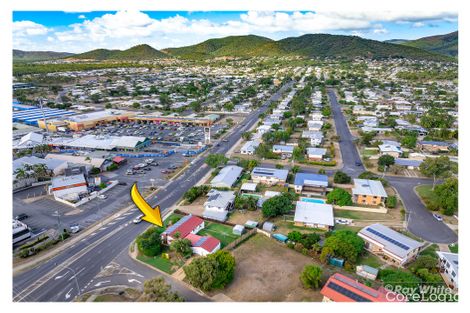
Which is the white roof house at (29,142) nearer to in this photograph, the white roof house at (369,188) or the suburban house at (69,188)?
the suburban house at (69,188)

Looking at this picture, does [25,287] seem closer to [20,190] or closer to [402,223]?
[20,190]

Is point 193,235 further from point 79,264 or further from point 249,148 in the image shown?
point 249,148

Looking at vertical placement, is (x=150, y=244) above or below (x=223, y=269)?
above

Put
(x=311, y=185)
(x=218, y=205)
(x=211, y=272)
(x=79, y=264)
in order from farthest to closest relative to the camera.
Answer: (x=311, y=185)
(x=218, y=205)
(x=79, y=264)
(x=211, y=272)

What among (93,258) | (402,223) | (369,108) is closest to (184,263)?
(93,258)

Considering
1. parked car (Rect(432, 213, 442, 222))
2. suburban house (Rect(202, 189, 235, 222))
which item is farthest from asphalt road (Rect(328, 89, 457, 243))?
suburban house (Rect(202, 189, 235, 222))

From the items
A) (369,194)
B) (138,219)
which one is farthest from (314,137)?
(138,219)
